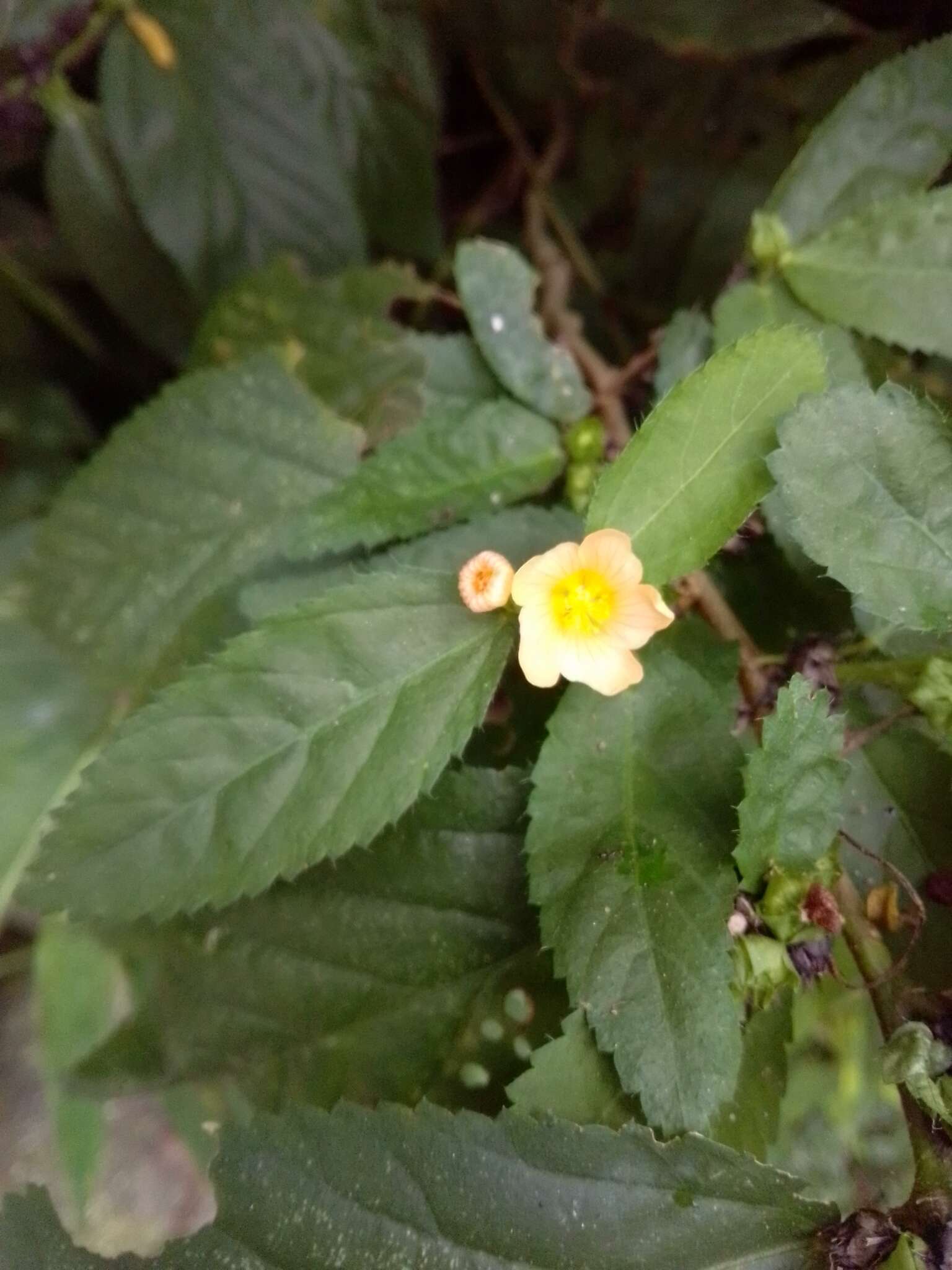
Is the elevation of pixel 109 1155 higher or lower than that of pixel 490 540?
lower

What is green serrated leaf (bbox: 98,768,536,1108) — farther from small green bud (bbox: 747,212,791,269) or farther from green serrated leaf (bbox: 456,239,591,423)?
small green bud (bbox: 747,212,791,269)

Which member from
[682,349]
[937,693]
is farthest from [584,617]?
[682,349]

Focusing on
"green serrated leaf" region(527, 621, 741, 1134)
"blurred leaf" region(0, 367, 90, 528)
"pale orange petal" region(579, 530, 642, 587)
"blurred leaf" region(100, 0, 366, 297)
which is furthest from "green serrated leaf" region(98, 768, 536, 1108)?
"blurred leaf" region(0, 367, 90, 528)

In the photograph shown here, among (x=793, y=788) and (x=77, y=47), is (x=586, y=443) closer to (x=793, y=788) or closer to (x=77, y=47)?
(x=793, y=788)

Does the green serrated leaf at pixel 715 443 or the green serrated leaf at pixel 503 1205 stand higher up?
the green serrated leaf at pixel 715 443

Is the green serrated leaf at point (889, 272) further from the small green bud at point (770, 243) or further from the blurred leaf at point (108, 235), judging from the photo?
the blurred leaf at point (108, 235)

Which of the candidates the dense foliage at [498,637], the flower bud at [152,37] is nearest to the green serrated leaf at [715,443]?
the dense foliage at [498,637]
